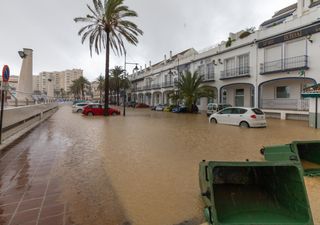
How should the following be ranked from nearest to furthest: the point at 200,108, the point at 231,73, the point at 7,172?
the point at 7,172, the point at 231,73, the point at 200,108

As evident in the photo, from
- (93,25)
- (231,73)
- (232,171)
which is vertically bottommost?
(232,171)

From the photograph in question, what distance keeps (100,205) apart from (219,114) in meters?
15.6

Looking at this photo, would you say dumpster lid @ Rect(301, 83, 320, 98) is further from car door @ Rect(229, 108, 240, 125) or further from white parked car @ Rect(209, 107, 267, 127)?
car door @ Rect(229, 108, 240, 125)

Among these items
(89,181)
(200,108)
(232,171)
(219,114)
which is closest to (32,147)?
(89,181)

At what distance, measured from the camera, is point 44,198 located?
4.42 metres

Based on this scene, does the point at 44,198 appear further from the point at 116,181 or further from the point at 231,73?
the point at 231,73

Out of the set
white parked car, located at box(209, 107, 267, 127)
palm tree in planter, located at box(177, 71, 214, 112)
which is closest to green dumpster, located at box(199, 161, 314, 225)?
white parked car, located at box(209, 107, 267, 127)

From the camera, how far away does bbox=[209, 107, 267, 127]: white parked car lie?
630 inches

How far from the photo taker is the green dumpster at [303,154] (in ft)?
19.1

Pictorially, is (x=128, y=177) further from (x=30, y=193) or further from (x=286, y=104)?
(x=286, y=104)

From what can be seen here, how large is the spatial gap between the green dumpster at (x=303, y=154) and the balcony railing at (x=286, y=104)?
16.8 metres

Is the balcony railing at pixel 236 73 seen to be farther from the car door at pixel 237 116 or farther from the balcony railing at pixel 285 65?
the car door at pixel 237 116

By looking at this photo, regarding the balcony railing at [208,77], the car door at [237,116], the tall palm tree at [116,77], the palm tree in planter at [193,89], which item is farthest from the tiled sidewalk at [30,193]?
the tall palm tree at [116,77]

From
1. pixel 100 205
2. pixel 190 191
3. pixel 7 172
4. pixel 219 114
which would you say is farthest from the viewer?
pixel 219 114
